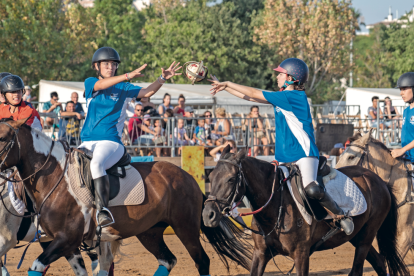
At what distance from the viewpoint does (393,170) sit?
7363mm

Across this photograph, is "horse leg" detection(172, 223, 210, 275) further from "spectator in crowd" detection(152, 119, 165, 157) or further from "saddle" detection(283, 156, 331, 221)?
"spectator in crowd" detection(152, 119, 165, 157)

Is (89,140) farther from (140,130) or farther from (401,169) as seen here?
(140,130)

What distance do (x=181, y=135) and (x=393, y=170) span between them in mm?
6263

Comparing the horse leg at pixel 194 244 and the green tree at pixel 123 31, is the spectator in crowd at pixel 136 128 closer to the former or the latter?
the horse leg at pixel 194 244

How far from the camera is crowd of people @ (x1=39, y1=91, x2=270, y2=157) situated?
12.1 meters

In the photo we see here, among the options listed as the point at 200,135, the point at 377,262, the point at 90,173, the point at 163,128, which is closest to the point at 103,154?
the point at 90,173

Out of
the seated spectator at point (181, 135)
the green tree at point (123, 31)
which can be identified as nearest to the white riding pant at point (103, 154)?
the seated spectator at point (181, 135)

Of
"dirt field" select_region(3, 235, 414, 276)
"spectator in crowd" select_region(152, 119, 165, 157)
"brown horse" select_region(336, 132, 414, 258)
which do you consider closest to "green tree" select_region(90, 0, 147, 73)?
"spectator in crowd" select_region(152, 119, 165, 157)

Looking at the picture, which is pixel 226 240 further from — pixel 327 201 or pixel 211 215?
pixel 211 215

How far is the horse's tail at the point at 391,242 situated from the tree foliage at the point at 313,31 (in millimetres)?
29377

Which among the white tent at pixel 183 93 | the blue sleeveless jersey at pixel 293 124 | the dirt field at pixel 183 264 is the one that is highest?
the white tent at pixel 183 93

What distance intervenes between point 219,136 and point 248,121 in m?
0.83

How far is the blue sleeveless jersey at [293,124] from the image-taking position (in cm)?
525

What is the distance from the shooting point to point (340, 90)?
1757 inches
